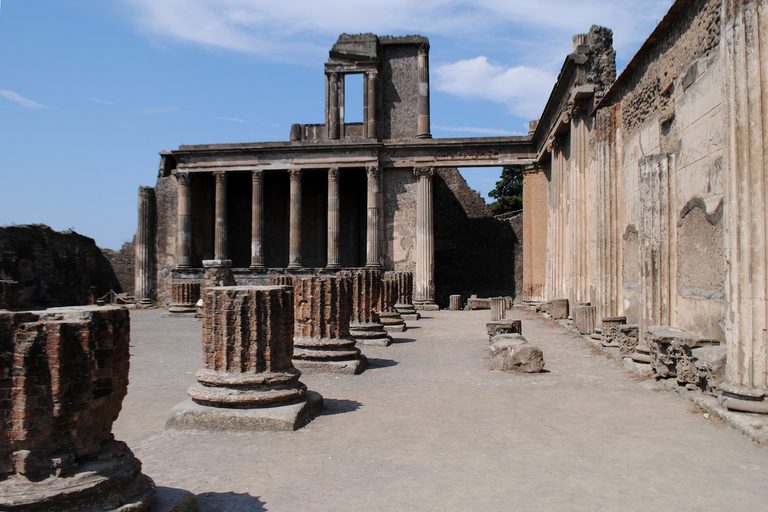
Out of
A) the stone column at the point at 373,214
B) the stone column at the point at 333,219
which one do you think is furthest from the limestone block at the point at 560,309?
the stone column at the point at 333,219

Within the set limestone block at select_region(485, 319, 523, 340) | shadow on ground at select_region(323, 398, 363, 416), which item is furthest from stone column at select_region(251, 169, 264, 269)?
shadow on ground at select_region(323, 398, 363, 416)

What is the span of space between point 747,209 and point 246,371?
4.56m

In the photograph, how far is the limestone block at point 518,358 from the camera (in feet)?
26.2

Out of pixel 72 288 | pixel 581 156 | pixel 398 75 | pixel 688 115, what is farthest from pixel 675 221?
pixel 72 288

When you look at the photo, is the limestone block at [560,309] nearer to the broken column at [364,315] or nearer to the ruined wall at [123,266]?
the broken column at [364,315]

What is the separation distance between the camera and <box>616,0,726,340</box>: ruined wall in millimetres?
6695

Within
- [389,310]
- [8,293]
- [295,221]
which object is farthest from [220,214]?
[8,293]

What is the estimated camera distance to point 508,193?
4412cm

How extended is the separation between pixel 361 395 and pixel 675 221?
4.57 m

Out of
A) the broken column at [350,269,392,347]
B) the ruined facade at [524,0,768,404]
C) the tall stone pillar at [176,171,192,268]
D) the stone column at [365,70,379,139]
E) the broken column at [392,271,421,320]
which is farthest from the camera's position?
the stone column at [365,70,379,139]

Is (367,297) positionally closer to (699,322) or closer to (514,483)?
(699,322)

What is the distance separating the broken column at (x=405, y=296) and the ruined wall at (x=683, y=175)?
329 inches

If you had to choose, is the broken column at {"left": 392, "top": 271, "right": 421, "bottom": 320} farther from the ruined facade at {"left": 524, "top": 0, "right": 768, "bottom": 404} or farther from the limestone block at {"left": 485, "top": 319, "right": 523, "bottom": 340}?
the limestone block at {"left": 485, "top": 319, "right": 523, "bottom": 340}

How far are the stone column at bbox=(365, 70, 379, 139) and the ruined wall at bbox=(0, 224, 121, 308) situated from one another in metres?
12.8
